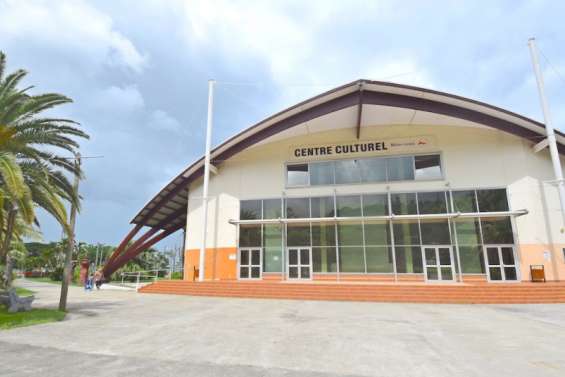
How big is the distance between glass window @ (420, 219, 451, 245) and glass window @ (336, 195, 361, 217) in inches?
156

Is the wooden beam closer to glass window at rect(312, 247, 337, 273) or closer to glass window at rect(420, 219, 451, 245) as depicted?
glass window at rect(420, 219, 451, 245)

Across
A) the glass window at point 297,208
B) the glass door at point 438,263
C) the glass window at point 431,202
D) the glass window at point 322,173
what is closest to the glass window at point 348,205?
the glass window at point 322,173

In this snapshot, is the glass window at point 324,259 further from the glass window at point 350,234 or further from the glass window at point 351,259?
the glass window at point 350,234

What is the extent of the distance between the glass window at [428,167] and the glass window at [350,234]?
16.4ft

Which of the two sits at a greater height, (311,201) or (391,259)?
(311,201)

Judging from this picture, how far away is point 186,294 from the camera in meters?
18.3

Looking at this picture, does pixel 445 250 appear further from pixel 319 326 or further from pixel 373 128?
pixel 319 326

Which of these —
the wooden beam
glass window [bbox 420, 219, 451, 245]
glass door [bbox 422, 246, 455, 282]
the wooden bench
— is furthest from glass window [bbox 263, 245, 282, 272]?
the wooden bench

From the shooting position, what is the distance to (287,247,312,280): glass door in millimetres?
21109

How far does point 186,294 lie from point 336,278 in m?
Answer: 8.98

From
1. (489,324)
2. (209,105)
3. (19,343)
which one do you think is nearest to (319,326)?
(489,324)

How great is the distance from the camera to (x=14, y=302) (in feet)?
35.3

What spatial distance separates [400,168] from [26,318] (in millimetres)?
19626

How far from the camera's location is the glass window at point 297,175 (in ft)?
73.9
